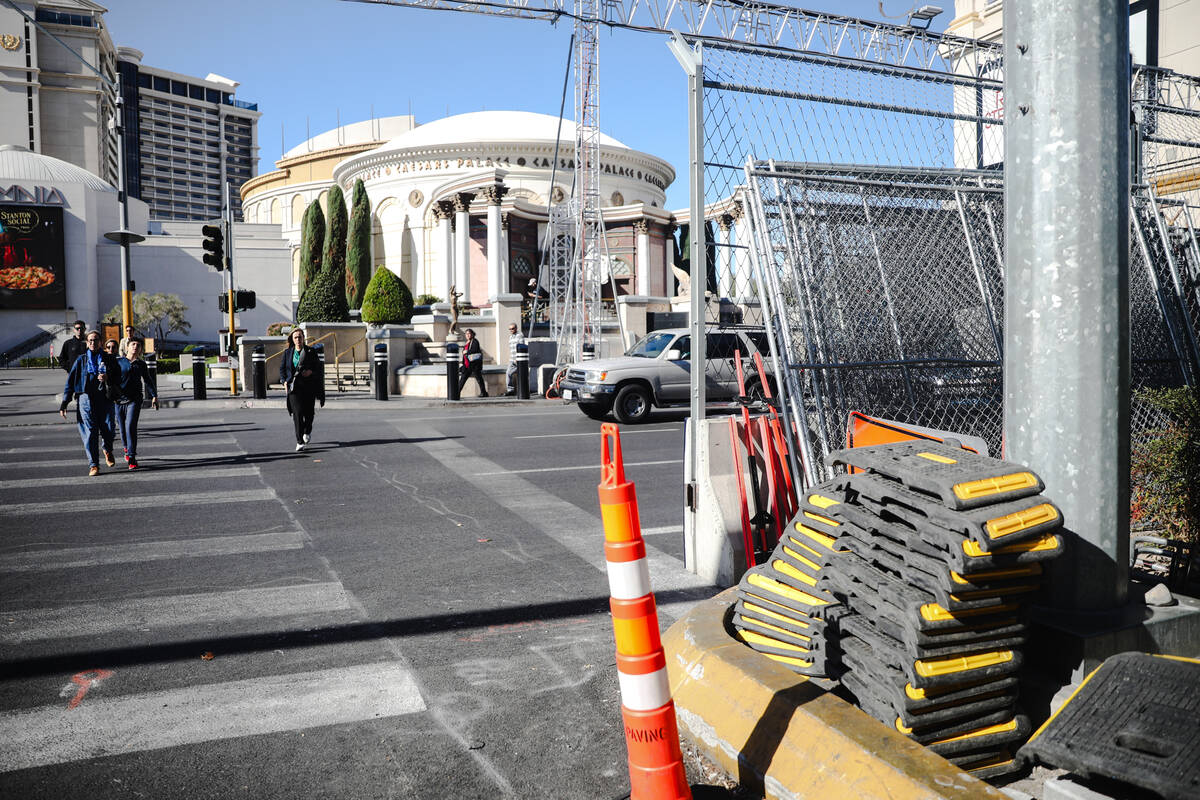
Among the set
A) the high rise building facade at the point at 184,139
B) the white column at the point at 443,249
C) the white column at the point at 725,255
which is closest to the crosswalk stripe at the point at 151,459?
the white column at the point at 725,255

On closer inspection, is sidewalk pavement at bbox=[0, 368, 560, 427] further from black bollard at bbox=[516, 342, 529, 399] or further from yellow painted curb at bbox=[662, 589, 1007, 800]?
yellow painted curb at bbox=[662, 589, 1007, 800]

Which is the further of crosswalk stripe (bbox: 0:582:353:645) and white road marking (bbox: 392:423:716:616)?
white road marking (bbox: 392:423:716:616)

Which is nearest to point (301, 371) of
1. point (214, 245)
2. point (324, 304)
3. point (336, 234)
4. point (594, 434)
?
point (594, 434)

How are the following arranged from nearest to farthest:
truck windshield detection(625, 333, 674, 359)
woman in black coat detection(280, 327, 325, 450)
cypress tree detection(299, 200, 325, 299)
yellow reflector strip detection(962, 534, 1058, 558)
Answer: yellow reflector strip detection(962, 534, 1058, 558) → woman in black coat detection(280, 327, 325, 450) → truck windshield detection(625, 333, 674, 359) → cypress tree detection(299, 200, 325, 299)

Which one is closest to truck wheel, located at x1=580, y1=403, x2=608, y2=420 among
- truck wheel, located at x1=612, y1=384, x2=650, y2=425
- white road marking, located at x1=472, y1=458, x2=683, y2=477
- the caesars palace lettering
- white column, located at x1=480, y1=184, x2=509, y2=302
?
truck wheel, located at x1=612, y1=384, x2=650, y2=425

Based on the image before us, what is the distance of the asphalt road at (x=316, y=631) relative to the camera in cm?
345

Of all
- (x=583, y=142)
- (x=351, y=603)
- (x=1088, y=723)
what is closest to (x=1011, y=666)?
(x=1088, y=723)

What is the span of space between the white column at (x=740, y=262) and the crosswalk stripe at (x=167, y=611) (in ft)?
11.0

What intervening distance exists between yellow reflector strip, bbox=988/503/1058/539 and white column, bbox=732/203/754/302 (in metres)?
3.29

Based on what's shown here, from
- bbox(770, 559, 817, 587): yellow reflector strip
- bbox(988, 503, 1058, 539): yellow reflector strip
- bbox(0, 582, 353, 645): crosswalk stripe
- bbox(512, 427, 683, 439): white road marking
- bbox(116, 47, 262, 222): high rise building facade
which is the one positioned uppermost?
bbox(116, 47, 262, 222): high rise building facade

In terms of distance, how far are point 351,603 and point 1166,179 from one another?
428 inches

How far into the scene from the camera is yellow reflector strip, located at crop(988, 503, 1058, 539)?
288 centimetres

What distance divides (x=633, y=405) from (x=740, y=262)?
33.7ft

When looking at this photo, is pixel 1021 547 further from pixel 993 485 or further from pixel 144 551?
pixel 144 551
